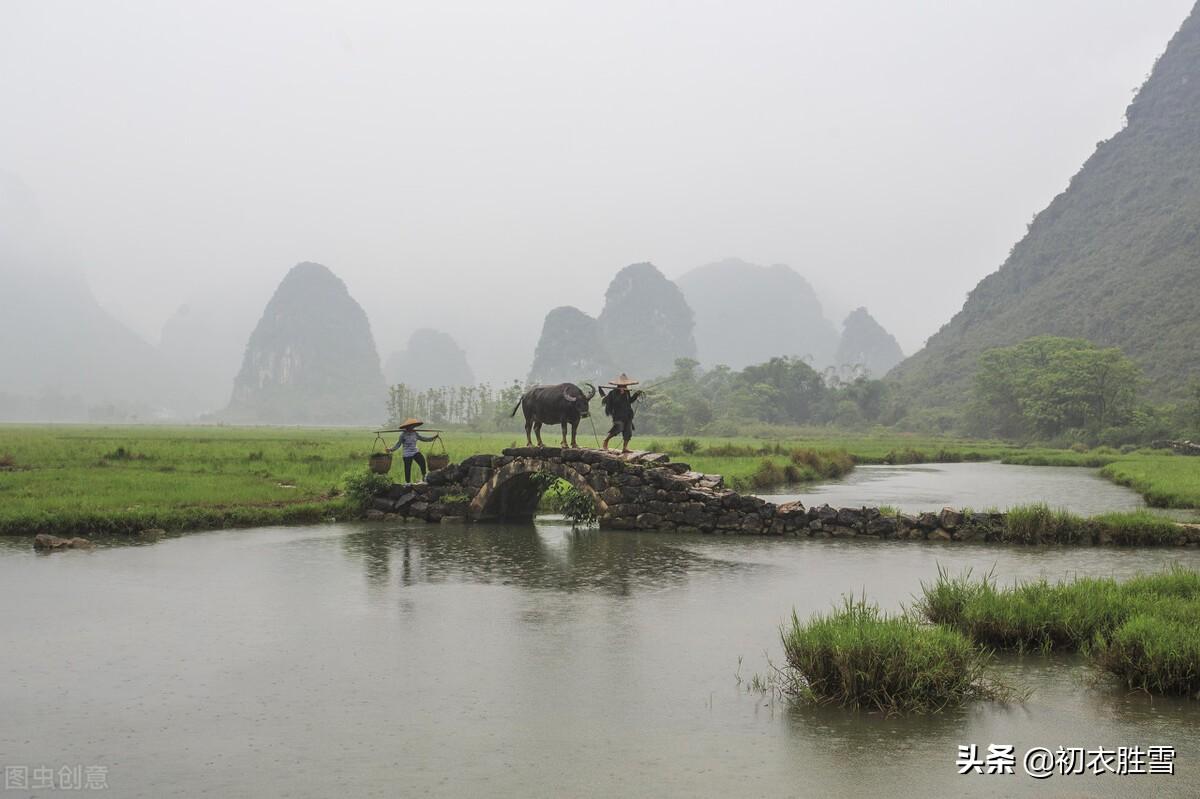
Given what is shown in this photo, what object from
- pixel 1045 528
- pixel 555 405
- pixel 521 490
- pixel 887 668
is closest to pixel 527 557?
pixel 555 405

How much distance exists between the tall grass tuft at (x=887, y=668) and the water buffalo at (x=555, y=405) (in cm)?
1018

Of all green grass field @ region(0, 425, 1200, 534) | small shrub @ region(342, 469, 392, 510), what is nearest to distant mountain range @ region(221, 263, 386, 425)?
green grass field @ region(0, 425, 1200, 534)

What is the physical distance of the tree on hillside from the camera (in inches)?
1997

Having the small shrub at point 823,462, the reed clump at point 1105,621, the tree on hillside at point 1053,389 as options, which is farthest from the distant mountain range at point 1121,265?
the reed clump at point 1105,621

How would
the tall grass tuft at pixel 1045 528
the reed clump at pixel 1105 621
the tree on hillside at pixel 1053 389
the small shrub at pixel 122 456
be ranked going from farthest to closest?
1. the tree on hillside at pixel 1053 389
2. the small shrub at pixel 122 456
3. the tall grass tuft at pixel 1045 528
4. the reed clump at pixel 1105 621

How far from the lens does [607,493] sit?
52.6 feet

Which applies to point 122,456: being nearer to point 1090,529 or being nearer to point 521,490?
point 521,490

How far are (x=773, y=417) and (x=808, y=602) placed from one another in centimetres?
7178

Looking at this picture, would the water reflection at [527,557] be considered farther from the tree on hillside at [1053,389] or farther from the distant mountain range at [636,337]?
A: the distant mountain range at [636,337]

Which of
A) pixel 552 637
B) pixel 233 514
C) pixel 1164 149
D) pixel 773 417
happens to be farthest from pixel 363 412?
pixel 552 637

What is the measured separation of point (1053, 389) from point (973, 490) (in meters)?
33.3

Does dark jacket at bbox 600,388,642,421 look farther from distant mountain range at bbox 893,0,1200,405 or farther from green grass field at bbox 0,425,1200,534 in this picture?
distant mountain range at bbox 893,0,1200,405

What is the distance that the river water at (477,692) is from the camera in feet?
16.5

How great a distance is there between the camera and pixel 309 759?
5289 millimetres
